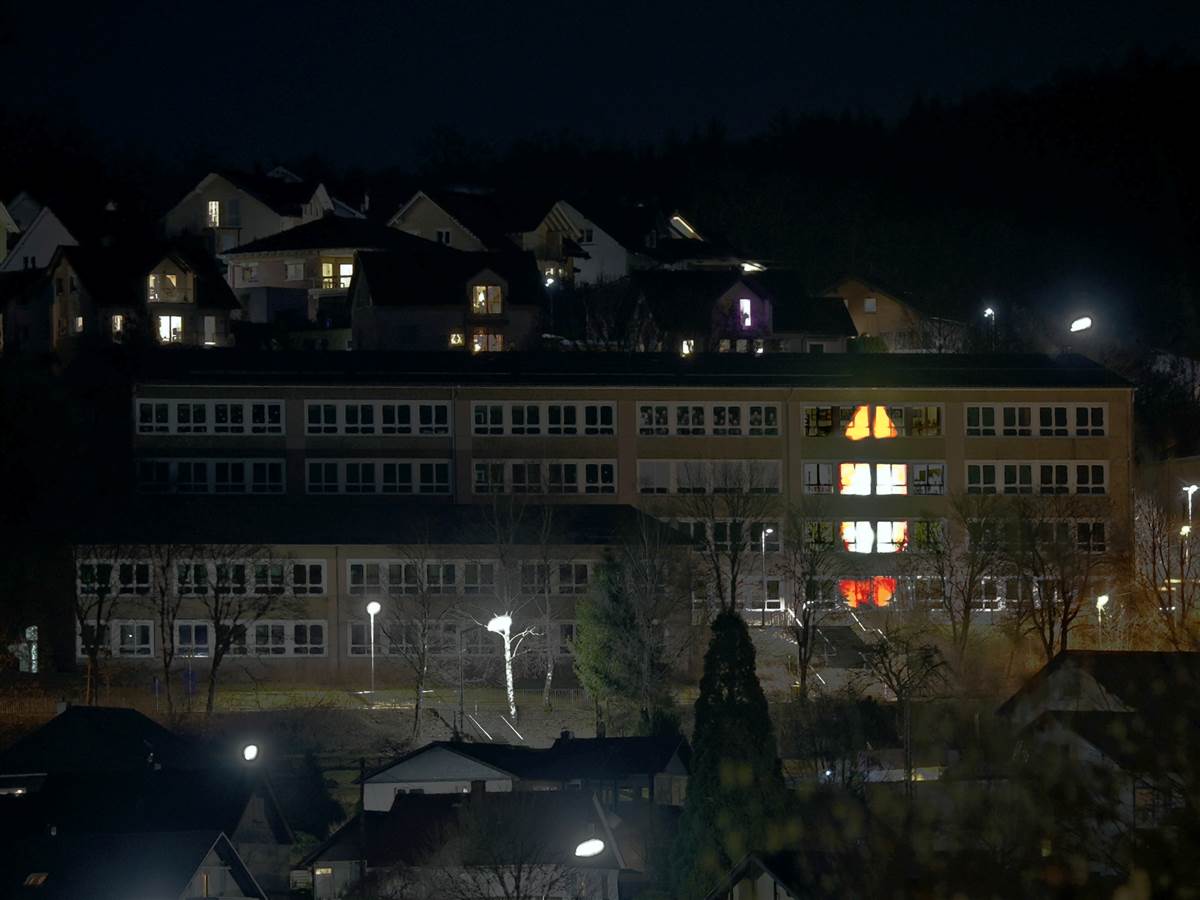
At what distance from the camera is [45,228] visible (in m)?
77.6

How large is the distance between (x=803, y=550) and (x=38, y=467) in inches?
779

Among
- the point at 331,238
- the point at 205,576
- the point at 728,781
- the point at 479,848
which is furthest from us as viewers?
the point at 331,238

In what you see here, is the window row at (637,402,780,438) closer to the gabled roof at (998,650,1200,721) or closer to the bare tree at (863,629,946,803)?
the bare tree at (863,629,946,803)

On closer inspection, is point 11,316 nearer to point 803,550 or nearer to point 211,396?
point 211,396

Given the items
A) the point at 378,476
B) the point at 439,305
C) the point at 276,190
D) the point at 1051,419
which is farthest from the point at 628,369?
the point at 276,190

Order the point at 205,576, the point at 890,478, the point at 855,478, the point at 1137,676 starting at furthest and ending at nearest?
the point at 890,478 < the point at 855,478 < the point at 205,576 < the point at 1137,676

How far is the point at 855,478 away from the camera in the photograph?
5638 cm

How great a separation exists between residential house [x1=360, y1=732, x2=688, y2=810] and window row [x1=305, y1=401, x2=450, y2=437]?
55.5ft

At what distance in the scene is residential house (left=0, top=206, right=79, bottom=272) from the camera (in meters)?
77.0

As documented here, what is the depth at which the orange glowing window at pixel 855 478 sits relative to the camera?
56.3 meters

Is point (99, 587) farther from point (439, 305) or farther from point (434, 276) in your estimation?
point (434, 276)

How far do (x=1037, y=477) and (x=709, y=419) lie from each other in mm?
8918

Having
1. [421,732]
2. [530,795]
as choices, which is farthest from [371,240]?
[530,795]

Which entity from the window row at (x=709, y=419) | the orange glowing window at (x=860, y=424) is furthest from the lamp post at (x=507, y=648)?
the orange glowing window at (x=860, y=424)
